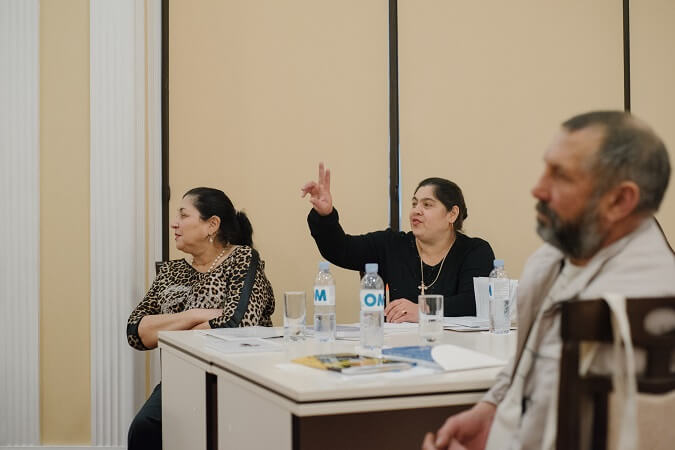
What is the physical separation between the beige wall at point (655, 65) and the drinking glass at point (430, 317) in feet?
8.76

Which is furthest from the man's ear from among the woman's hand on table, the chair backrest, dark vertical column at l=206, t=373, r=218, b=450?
the woman's hand on table

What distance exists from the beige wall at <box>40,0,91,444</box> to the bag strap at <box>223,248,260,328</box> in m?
1.06

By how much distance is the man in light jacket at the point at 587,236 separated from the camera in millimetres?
1259

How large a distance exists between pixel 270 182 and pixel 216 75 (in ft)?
2.02

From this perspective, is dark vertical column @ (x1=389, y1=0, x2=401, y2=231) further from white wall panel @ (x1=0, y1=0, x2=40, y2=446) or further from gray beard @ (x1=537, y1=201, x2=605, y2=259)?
gray beard @ (x1=537, y1=201, x2=605, y2=259)

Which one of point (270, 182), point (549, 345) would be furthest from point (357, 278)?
point (549, 345)

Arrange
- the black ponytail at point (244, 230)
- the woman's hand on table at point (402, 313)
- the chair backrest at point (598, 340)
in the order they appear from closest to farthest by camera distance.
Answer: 1. the chair backrest at point (598, 340)
2. the woman's hand on table at point (402, 313)
3. the black ponytail at point (244, 230)

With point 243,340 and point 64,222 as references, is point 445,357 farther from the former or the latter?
point 64,222

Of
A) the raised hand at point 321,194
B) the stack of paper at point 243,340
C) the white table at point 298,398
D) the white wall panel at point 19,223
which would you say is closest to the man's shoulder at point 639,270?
the white table at point 298,398

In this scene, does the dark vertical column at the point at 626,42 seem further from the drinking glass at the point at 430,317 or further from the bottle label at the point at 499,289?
the drinking glass at the point at 430,317

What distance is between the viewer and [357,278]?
3.90 metres

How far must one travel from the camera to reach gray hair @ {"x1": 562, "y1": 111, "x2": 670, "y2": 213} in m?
1.26

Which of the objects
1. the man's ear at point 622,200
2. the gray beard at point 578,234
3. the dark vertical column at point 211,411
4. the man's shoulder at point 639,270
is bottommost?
the dark vertical column at point 211,411

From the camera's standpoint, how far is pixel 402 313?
8.96 feet
